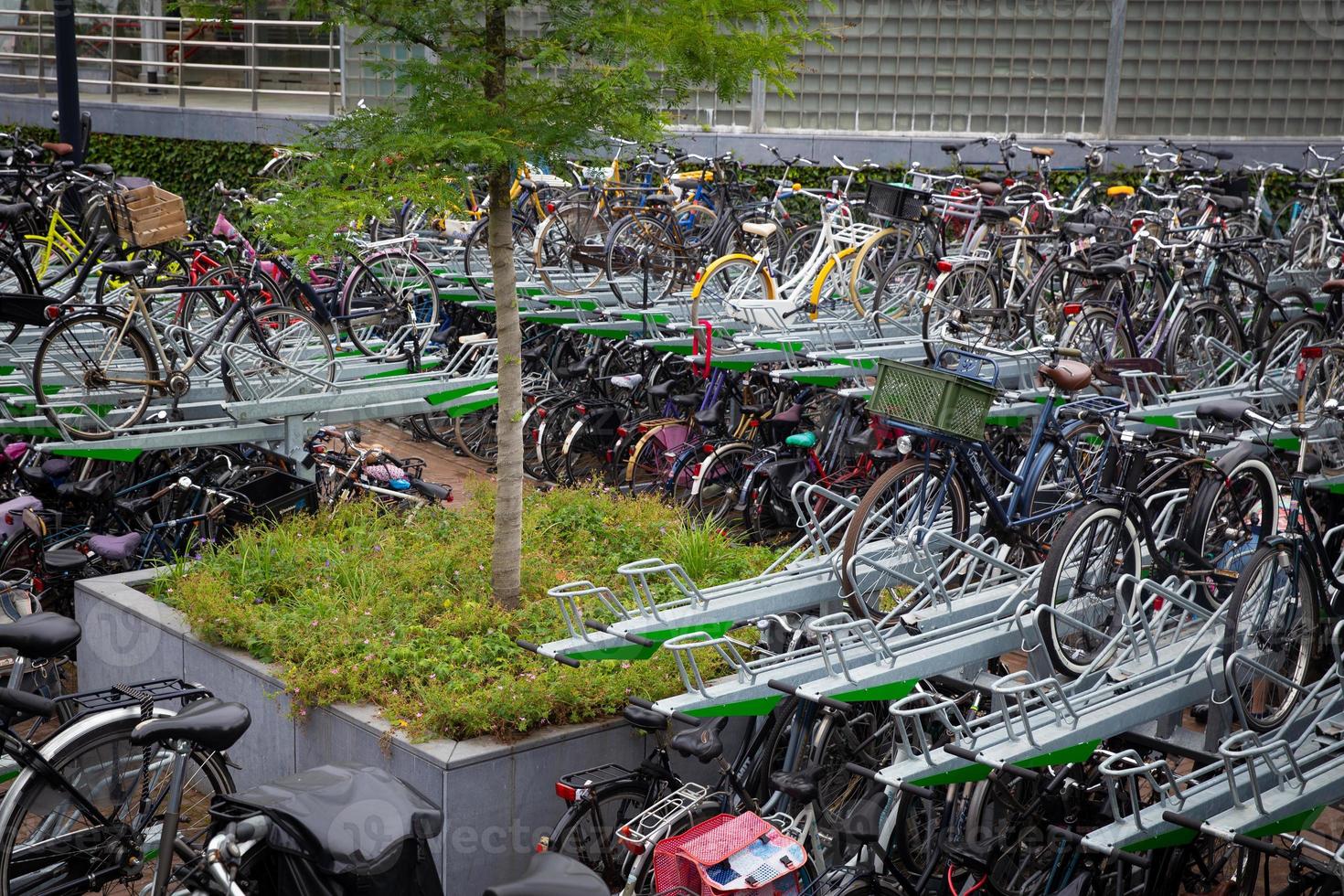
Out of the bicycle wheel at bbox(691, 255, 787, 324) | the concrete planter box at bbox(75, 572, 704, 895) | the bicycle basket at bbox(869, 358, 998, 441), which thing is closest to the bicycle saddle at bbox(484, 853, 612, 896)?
the concrete planter box at bbox(75, 572, 704, 895)

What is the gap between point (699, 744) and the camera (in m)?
5.23

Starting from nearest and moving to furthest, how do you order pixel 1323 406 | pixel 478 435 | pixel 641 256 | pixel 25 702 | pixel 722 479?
pixel 25 702, pixel 1323 406, pixel 722 479, pixel 641 256, pixel 478 435

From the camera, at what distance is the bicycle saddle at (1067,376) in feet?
23.1

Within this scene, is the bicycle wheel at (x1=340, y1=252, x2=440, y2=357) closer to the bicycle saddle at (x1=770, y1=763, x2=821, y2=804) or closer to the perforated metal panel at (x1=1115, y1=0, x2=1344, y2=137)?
the bicycle saddle at (x1=770, y1=763, x2=821, y2=804)

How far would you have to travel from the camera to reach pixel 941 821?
17.9 ft

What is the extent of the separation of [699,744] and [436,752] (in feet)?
3.44

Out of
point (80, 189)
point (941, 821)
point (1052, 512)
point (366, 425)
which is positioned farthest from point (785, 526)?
point (80, 189)

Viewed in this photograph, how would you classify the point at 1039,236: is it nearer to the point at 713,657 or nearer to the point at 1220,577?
the point at 1220,577

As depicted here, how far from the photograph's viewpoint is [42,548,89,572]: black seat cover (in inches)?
292

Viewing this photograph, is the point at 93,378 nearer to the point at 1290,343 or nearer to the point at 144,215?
the point at 144,215

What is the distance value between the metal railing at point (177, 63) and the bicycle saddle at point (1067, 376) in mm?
14131

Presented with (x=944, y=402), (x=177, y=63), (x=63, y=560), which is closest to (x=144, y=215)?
(x=63, y=560)

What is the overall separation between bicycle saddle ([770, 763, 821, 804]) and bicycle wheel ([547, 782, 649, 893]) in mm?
559

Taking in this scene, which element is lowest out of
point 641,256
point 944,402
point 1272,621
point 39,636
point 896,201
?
point 1272,621
